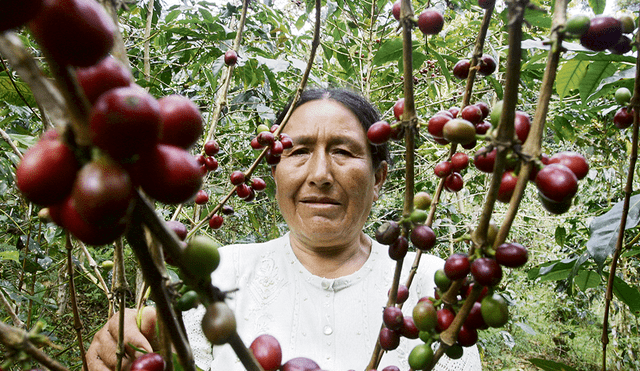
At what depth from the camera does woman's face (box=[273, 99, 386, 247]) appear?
1.35 metres

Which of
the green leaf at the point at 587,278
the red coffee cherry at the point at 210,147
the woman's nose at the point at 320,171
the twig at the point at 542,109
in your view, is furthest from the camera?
the woman's nose at the point at 320,171

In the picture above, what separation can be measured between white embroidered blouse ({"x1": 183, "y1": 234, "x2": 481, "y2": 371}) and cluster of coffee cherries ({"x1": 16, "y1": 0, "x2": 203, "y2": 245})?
114cm

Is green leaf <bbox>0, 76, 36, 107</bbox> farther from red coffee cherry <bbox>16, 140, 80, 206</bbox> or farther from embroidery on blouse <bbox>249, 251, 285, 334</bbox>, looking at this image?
red coffee cherry <bbox>16, 140, 80, 206</bbox>

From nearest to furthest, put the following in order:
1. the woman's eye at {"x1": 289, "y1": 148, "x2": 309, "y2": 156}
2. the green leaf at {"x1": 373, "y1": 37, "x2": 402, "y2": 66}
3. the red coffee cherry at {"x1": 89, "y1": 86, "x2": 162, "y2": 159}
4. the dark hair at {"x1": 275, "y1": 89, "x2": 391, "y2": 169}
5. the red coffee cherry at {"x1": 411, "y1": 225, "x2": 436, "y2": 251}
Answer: the red coffee cherry at {"x1": 89, "y1": 86, "x2": 162, "y2": 159} < the red coffee cherry at {"x1": 411, "y1": 225, "x2": 436, "y2": 251} < the green leaf at {"x1": 373, "y1": 37, "x2": 402, "y2": 66} < the woman's eye at {"x1": 289, "y1": 148, "x2": 309, "y2": 156} < the dark hair at {"x1": 275, "y1": 89, "x2": 391, "y2": 169}

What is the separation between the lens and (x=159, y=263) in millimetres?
232

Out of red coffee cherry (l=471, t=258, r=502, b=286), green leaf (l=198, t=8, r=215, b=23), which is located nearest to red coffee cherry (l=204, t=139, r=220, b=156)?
red coffee cherry (l=471, t=258, r=502, b=286)

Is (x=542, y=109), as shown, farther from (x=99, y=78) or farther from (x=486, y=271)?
(x=99, y=78)

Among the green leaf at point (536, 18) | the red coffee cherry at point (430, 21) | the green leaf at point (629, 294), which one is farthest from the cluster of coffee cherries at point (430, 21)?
the green leaf at point (629, 294)

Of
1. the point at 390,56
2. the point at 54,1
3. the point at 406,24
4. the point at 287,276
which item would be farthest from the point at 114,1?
the point at 287,276

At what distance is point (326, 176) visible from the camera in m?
1.31

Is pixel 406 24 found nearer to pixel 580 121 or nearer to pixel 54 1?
pixel 54 1

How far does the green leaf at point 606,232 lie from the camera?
81 centimetres

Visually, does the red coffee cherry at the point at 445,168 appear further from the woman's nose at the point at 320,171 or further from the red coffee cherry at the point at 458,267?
the woman's nose at the point at 320,171

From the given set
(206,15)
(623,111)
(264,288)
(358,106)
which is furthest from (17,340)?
(206,15)
